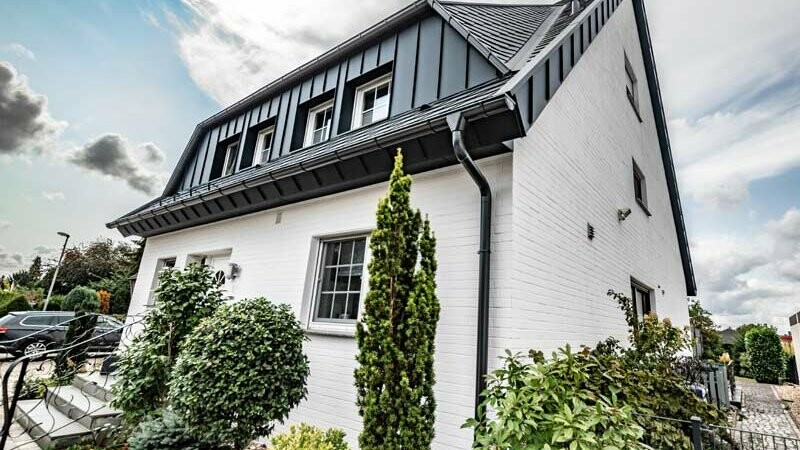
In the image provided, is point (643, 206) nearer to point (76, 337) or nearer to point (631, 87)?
point (631, 87)

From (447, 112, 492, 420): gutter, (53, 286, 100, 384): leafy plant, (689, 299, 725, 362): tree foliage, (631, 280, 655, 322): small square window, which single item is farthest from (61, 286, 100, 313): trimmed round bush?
(689, 299, 725, 362): tree foliage

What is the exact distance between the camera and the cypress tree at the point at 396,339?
2.47 m

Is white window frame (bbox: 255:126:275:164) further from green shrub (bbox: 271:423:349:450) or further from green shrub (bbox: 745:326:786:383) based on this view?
green shrub (bbox: 745:326:786:383)

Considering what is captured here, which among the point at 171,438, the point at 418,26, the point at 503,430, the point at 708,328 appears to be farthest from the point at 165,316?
the point at 708,328

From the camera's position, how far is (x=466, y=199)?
352 centimetres

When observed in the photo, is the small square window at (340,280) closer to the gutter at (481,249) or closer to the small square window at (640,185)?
the gutter at (481,249)

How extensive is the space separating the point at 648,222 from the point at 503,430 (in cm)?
750

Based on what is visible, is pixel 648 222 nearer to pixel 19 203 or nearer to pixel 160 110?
pixel 160 110

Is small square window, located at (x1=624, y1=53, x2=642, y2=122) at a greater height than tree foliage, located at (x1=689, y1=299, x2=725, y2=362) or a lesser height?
greater

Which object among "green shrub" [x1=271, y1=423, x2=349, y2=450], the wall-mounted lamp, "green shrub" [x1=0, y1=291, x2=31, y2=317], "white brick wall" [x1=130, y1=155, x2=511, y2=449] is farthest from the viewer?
"green shrub" [x1=0, y1=291, x2=31, y2=317]

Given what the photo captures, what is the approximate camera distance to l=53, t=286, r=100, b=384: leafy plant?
17.5ft

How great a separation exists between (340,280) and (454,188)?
1945mm

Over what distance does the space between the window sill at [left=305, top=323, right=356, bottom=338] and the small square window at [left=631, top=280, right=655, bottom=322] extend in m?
5.48

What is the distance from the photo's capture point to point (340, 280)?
14.8 feet
